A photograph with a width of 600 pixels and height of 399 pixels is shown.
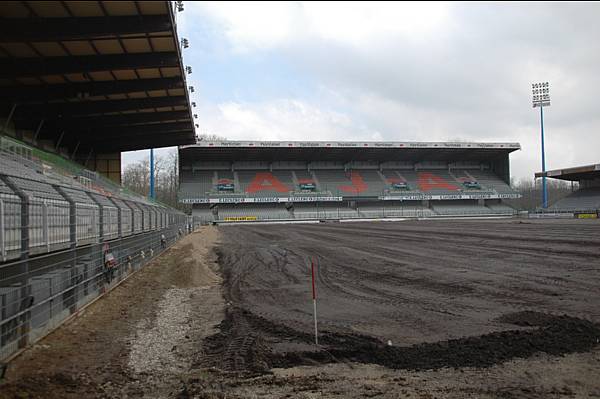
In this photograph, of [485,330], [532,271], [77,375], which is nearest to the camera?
[77,375]

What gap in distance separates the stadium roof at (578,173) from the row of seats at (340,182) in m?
15.9

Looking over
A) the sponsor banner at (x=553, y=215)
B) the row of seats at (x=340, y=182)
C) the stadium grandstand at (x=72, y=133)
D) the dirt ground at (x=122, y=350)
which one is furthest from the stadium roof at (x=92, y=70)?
the sponsor banner at (x=553, y=215)

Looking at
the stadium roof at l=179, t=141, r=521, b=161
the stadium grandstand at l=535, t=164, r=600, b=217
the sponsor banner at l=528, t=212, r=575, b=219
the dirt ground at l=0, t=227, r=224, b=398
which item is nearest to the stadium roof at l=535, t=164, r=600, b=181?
the stadium grandstand at l=535, t=164, r=600, b=217

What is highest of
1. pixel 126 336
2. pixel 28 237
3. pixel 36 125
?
pixel 36 125

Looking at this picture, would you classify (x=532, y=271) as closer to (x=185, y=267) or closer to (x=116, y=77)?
(x=185, y=267)

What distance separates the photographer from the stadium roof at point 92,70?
1488 centimetres

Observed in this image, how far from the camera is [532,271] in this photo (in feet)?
42.8

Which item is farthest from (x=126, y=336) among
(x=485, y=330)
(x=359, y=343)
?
(x=485, y=330)

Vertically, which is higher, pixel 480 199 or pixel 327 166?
Result: pixel 327 166

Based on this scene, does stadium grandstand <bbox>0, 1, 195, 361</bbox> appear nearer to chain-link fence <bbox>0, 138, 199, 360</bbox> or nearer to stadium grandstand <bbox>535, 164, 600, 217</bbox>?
chain-link fence <bbox>0, 138, 199, 360</bbox>

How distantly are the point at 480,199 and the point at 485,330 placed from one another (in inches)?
3090

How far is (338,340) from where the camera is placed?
6.75 metres

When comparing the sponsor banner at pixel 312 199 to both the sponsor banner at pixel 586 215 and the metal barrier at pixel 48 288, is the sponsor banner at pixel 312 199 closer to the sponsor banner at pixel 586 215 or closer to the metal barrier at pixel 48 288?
the sponsor banner at pixel 586 215

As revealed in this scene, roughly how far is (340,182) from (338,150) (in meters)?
5.87
